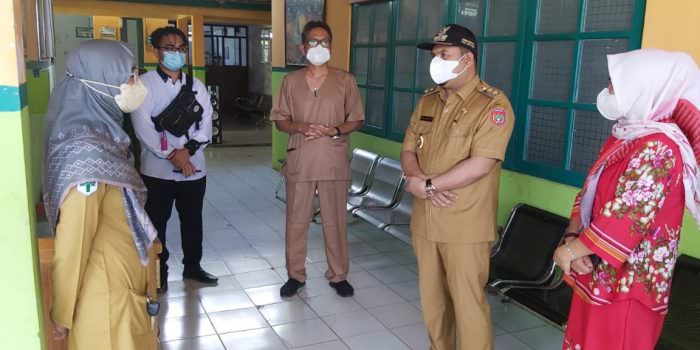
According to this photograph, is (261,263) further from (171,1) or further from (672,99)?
(171,1)

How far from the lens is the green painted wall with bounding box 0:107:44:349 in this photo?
1.43 metres

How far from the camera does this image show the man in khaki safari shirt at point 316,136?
3369 millimetres

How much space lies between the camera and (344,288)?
357 cm

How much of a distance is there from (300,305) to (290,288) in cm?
17

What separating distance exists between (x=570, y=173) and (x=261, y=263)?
7.37 ft

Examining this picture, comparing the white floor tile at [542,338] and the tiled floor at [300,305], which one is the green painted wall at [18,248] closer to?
the tiled floor at [300,305]

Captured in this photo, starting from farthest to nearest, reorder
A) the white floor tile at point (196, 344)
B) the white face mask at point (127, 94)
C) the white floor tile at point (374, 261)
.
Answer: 1. the white floor tile at point (374, 261)
2. the white floor tile at point (196, 344)
3. the white face mask at point (127, 94)

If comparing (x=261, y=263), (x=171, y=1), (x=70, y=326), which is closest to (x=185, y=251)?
(x=261, y=263)

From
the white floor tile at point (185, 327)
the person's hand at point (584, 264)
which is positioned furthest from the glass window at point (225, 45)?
the person's hand at point (584, 264)

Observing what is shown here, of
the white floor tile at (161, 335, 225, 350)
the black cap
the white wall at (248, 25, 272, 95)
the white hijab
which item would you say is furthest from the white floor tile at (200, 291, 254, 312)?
the white wall at (248, 25, 272, 95)

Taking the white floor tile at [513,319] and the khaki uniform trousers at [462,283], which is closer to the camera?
the khaki uniform trousers at [462,283]

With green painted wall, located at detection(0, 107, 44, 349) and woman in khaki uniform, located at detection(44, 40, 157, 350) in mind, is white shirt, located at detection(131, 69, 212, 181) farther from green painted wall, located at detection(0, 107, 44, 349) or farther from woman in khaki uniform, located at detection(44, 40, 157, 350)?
green painted wall, located at detection(0, 107, 44, 349)

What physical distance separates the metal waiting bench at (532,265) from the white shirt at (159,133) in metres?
1.93

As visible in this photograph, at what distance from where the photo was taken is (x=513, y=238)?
3568mm
